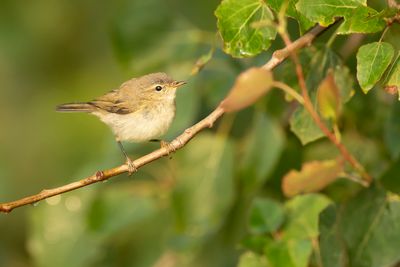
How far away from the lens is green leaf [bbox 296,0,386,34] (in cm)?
274

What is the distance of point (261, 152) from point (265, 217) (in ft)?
1.98

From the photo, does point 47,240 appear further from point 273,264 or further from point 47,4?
point 47,4

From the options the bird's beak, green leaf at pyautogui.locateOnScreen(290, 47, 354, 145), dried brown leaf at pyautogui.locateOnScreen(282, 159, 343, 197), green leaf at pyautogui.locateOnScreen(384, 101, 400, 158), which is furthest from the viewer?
the bird's beak

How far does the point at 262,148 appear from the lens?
4.07 m

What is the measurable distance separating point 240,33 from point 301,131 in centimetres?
53


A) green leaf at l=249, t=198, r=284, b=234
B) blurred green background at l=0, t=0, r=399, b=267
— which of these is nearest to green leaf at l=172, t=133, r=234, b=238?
blurred green background at l=0, t=0, r=399, b=267

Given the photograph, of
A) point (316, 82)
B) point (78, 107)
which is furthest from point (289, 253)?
point (78, 107)

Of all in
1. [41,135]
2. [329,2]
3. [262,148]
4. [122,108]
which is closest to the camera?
[329,2]

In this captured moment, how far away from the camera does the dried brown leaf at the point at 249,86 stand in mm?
2252

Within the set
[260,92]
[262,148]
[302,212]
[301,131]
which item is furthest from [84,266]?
[260,92]

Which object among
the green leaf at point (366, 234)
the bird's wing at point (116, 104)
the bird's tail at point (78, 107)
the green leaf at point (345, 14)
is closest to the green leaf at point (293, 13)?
the green leaf at point (345, 14)

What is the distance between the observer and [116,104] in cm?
448

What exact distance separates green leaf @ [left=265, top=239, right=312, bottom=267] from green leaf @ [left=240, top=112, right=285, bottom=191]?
69 cm

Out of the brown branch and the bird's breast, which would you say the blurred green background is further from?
the brown branch
